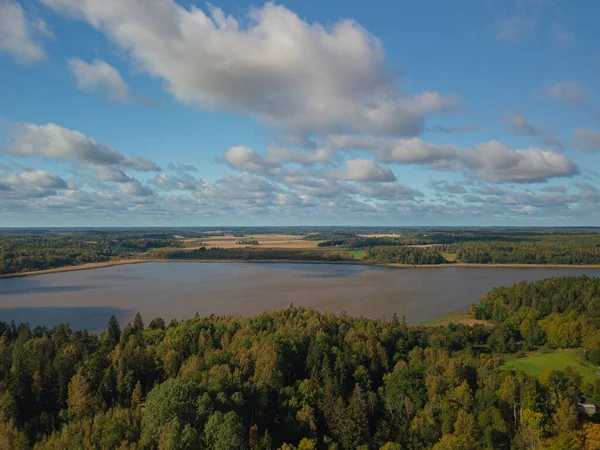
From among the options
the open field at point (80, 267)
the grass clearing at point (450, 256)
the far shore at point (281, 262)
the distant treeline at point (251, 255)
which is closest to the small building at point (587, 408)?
the far shore at point (281, 262)

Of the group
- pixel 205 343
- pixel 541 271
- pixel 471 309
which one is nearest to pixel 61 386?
pixel 205 343

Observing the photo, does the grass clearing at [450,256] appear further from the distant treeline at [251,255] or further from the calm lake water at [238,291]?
the distant treeline at [251,255]

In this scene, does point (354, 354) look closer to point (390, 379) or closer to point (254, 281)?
point (390, 379)

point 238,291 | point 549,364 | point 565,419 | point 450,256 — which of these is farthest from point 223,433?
point 450,256

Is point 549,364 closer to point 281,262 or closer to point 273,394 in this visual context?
point 273,394

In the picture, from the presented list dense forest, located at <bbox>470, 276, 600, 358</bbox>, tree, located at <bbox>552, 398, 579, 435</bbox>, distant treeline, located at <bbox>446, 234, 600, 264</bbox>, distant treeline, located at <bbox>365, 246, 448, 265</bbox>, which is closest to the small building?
tree, located at <bbox>552, 398, 579, 435</bbox>

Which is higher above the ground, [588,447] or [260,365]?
[260,365]

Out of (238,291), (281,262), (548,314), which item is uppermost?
(281,262)
